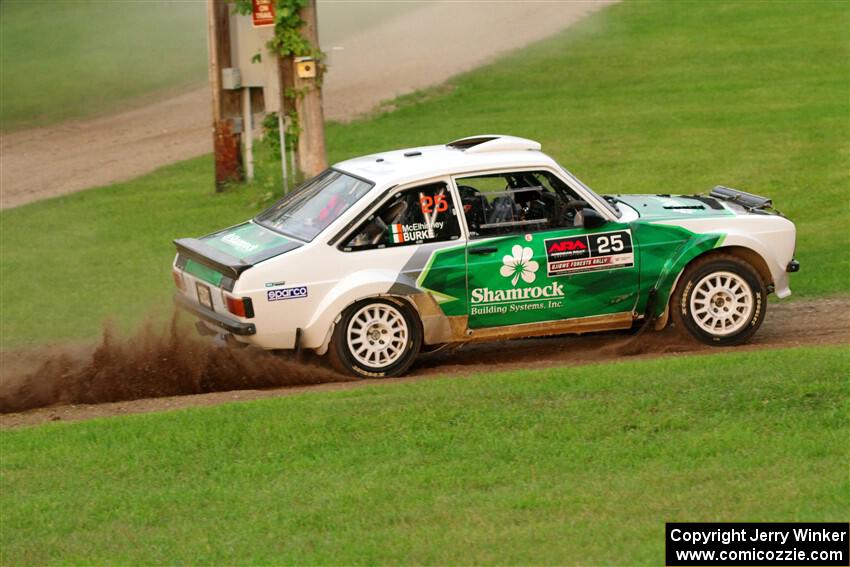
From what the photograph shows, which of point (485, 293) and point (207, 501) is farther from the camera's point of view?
point (485, 293)

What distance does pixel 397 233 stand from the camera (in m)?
9.84

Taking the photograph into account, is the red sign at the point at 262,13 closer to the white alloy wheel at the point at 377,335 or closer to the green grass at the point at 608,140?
the green grass at the point at 608,140

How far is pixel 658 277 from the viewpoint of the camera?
10141mm

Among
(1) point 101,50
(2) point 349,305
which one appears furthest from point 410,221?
(1) point 101,50

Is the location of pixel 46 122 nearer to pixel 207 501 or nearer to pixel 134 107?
pixel 134 107

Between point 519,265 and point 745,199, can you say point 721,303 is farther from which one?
point 519,265

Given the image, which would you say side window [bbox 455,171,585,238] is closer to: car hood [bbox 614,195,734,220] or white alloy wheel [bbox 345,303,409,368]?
car hood [bbox 614,195,734,220]

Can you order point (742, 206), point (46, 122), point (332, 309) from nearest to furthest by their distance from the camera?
point (332, 309), point (742, 206), point (46, 122)

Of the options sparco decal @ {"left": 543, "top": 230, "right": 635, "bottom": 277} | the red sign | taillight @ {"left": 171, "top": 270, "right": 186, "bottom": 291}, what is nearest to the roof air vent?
sparco decal @ {"left": 543, "top": 230, "right": 635, "bottom": 277}

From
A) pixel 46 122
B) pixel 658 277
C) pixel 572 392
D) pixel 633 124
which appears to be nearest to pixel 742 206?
pixel 658 277

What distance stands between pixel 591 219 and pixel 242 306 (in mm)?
2682

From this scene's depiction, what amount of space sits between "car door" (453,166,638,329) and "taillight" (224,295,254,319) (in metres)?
1.63

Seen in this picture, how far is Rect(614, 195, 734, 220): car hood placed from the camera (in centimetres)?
1034

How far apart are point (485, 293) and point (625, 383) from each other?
1586 millimetres
